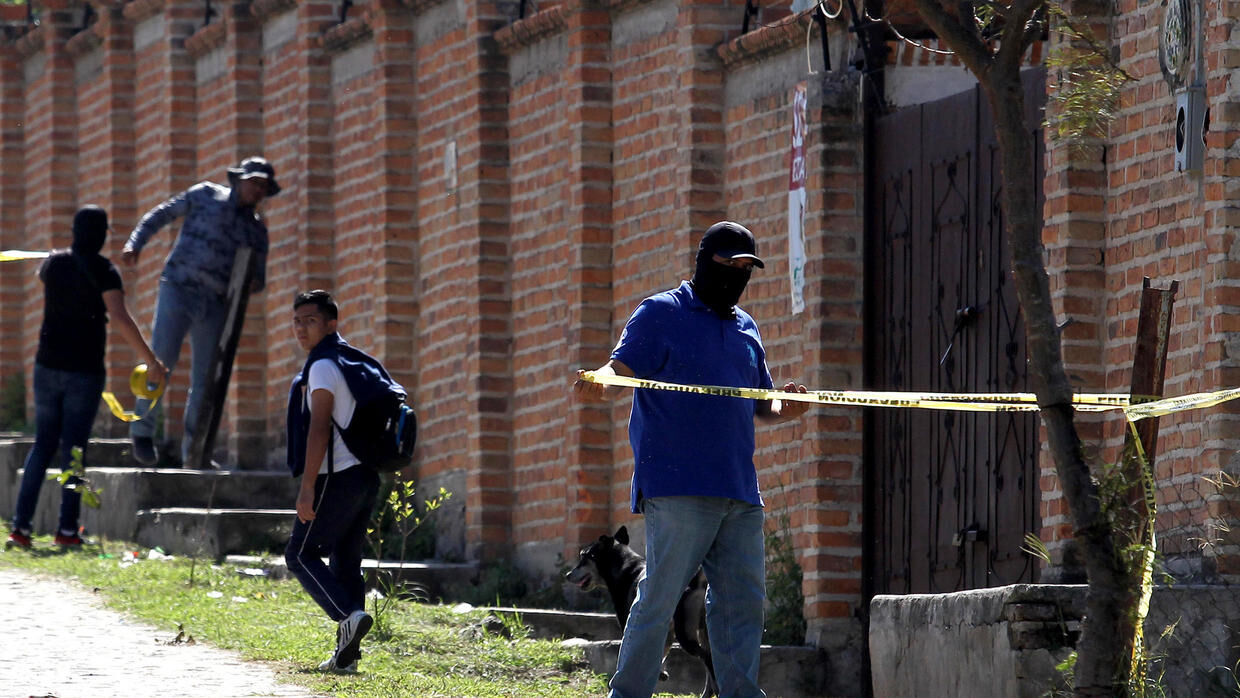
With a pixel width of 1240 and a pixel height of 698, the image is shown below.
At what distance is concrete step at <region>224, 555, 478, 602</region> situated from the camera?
1329cm

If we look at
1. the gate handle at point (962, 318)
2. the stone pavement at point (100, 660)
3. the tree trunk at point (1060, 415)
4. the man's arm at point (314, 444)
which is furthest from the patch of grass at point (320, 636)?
the tree trunk at point (1060, 415)

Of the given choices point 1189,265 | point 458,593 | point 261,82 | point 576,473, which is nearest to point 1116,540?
point 1189,265

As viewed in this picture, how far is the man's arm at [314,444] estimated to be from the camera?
9875 mm

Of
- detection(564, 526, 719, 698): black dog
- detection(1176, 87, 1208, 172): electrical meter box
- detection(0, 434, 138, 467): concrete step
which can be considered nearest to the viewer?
detection(1176, 87, 1208, 172): electrical meter box

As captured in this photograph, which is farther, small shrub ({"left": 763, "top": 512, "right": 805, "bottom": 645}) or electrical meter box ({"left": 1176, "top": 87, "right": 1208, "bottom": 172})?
small shrub ({"left": 763, "top": 512, "right": 805, "bottom": 645})

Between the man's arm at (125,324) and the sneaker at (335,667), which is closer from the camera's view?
the sneaker at (335,667)

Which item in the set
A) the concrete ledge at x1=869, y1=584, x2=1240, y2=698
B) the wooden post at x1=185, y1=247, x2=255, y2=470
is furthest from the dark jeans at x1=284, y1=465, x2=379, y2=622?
the wooden post at x1=185, y1=247, x2=255, y2=470

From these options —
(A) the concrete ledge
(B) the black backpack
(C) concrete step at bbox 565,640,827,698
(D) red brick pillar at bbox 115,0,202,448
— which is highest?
(D) red brick pillar at bbox 115,0,202,448

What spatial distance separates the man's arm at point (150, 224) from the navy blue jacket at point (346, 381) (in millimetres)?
4200

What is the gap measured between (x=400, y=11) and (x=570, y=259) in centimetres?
310

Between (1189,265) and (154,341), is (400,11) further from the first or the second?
(1189,265)

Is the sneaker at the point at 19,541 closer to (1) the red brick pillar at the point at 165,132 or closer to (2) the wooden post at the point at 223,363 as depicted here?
(2) the wooden post at the point at 223,363

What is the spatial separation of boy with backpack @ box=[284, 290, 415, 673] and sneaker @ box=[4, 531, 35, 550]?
4.54 metres

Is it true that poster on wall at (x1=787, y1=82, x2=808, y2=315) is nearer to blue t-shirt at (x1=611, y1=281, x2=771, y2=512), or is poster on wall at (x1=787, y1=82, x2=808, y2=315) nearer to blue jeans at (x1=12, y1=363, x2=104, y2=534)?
blue t-shirt at (x1=611, y1=281, x2=771, y2=512)
